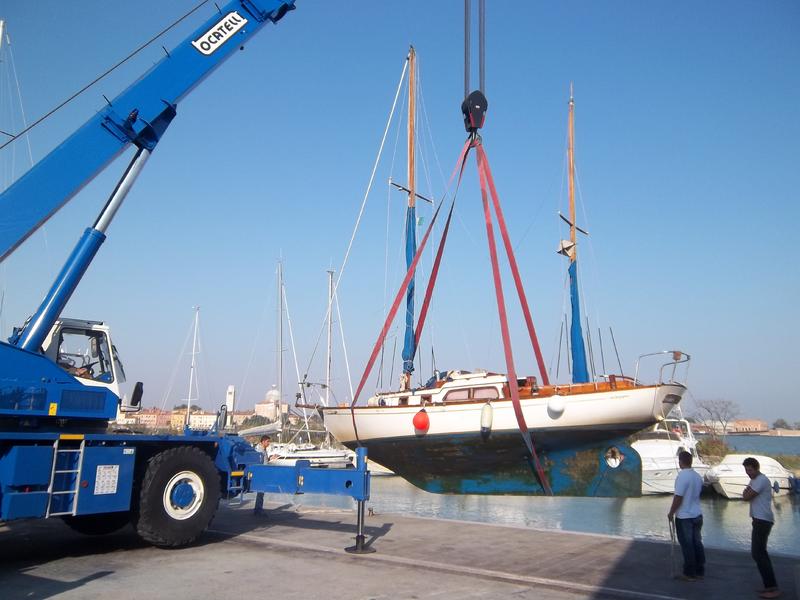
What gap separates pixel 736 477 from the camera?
22.2 metres

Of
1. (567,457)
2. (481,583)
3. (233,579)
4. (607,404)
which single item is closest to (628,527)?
(567,457)

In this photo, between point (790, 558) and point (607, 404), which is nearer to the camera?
point (790, 558)

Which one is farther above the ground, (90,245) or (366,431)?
(90,245)

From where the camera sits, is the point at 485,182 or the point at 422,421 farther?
the point at 422,421

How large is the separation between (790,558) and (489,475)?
727 cm

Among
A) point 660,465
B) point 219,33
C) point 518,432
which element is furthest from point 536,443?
point 660,465

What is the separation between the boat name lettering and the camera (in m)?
9.29

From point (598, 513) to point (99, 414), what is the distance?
14428 millimetres

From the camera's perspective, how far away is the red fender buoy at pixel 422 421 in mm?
14352

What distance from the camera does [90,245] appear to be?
8047 millimetres

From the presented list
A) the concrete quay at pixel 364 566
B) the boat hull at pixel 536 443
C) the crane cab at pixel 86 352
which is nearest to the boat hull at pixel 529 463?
the boat hull at pixel 536 443

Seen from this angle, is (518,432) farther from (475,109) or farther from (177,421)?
(177,421)

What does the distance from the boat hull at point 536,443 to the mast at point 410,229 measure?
393 cm

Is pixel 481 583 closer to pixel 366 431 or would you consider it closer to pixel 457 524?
pixel 457 524
